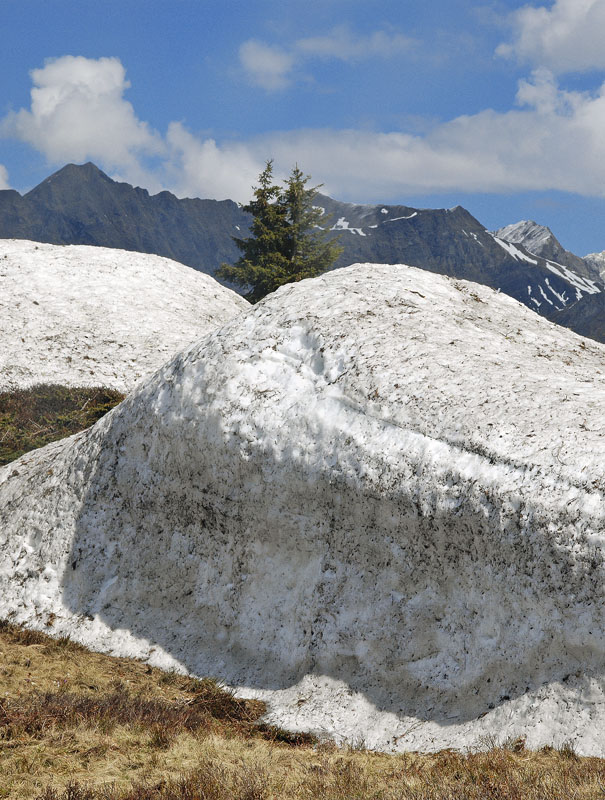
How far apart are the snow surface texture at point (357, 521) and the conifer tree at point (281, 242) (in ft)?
95.2

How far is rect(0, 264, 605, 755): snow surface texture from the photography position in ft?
29.2

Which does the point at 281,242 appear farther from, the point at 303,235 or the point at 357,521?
the point at 357,521

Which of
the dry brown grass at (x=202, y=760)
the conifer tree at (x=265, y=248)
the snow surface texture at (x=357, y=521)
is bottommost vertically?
the dry brown grass at (x=202, y=760)

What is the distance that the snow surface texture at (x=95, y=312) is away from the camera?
3275 cm

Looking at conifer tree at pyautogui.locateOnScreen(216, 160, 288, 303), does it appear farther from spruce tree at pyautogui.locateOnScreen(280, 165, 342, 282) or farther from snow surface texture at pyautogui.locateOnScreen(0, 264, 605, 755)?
snow surface texture at pyautogui.locateOnScreen(0, 264, 605, 755)

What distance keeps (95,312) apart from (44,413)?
384 inches

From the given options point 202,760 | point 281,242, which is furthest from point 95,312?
point 202,760

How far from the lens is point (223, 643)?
38.9 ft

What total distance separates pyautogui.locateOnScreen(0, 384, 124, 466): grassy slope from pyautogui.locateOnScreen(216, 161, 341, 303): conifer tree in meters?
17.2

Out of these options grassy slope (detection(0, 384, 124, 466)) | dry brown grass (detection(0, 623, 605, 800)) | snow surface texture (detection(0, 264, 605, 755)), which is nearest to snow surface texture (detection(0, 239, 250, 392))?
grassy slope (detection(0, 384, 124, 466))

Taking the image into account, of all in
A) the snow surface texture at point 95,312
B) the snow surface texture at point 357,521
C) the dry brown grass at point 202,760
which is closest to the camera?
the dry brown grass at point 202,760

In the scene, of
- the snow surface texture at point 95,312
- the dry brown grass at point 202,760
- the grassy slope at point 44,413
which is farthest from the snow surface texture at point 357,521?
the snow surface texture at point 95,312

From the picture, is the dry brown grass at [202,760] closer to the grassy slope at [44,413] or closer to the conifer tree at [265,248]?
the grassy slope at [44,413]

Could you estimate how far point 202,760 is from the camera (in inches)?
315
